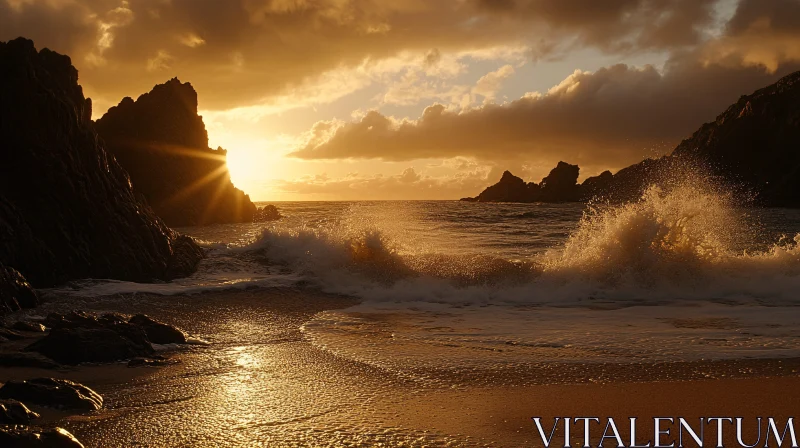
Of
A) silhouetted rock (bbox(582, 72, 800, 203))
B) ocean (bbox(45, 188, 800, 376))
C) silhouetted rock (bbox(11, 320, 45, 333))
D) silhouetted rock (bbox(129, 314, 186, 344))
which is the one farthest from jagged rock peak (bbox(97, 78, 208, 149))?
silhouetted rock (bbox(582, 72, 800, 203))

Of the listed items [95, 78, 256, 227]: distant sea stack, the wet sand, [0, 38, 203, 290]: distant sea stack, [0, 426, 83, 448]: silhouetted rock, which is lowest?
the wet sand

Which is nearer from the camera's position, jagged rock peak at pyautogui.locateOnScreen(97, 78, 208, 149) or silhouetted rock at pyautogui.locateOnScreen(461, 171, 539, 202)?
jagged rock peak at pyautogui.locateOnScreen(97, 78, 208, 149)

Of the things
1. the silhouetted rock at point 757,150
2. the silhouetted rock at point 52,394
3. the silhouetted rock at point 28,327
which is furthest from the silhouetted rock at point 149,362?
the silhouetted rock at point 757,150

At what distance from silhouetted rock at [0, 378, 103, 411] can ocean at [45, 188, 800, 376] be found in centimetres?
239

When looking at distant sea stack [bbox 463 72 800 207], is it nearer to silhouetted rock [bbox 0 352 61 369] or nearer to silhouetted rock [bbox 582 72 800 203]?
silhouetted rock [bbox 582 72 800 203]

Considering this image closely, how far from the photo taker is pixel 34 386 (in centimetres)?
410

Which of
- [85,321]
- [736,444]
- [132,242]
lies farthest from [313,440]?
[132,242]

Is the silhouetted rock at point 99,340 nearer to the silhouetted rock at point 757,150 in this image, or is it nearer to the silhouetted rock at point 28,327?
the silhouetted rock at point 28,327

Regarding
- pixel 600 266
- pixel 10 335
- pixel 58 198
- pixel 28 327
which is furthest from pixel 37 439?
pixel 600 266

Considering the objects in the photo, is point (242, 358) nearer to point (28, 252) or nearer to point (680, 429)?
point (680, 429)

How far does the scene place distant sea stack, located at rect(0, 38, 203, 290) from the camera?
10.1 metres

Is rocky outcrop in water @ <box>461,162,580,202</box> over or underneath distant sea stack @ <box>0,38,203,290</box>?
over

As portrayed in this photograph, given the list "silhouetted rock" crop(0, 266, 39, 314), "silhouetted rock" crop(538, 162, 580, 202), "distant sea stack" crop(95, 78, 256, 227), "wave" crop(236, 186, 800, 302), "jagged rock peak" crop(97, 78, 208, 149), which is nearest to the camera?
"silhouetted rock" crop(0, 266, 39, 314)

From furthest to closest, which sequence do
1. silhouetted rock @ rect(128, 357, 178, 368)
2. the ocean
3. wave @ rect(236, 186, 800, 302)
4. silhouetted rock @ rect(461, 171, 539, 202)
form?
1. silhouetted rock @ rect(461, 171, 539, 202)
2. wave @ rect(236, 186, 800, 302)
3. the ocean
4. silhouetted rock @ rect(128, 357, 178, 368)
